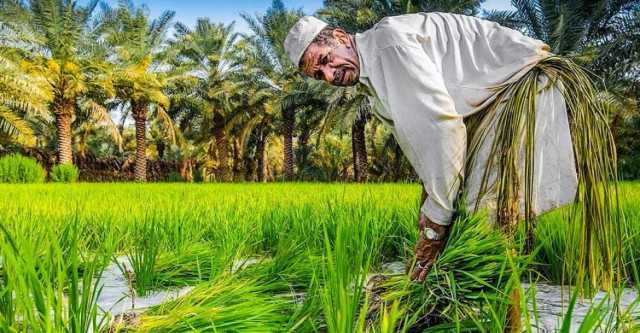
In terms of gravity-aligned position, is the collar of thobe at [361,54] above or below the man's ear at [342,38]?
below

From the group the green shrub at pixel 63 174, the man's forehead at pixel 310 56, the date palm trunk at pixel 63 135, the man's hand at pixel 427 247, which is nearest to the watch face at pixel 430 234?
the man's hand at pixel 427 247

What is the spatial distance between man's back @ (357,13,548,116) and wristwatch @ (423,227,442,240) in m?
0.32

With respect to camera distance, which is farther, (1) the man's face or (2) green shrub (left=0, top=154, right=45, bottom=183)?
(2) green shrub (left=0, top=154, right=45, bottom=183)

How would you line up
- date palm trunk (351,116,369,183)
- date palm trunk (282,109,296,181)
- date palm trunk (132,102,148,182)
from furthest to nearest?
date palm trunk (132,102,148,182) → date palm trunk (282,109,296,181) → date palm trunk (351,116,369,183)

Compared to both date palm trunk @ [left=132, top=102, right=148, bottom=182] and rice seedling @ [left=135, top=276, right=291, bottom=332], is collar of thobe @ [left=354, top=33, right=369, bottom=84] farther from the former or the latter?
date palm trunk @ [left=132, top=102, right=148, bottom=182]

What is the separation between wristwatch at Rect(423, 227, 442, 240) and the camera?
1.38 meters

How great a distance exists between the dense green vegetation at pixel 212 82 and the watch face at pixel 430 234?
1133 centimetres

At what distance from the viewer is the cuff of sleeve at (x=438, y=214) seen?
4.42 ft

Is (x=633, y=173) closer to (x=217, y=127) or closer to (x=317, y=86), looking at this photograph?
(x=317, y=86)

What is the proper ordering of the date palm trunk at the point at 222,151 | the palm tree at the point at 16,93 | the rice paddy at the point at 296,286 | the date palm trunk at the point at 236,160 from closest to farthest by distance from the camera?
the rice paddy at the point at 296,286
the palm tree at the point at 16,93
the date palm trunk at the point at 222,151
the date palm trunk at the point at 236,160

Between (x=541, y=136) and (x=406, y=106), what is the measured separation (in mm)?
378

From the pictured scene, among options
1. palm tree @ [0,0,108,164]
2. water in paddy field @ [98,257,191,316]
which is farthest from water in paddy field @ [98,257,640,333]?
palm tree @ [0,0,108,164]

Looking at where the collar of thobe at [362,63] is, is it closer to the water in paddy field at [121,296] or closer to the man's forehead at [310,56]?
the man's forehead at [310,56]

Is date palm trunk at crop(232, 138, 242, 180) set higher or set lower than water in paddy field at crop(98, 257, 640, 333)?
higher
